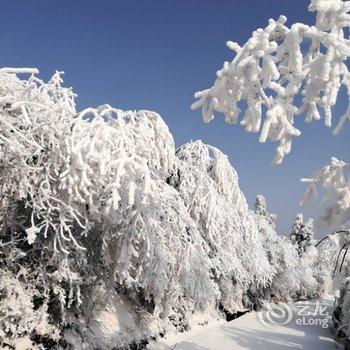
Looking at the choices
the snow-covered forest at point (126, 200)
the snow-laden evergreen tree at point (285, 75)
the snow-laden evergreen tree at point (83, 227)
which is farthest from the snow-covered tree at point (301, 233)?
the snow-laden evergreen tree at point (285, 75)

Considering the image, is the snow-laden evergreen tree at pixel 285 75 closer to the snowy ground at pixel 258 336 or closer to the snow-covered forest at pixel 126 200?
the snow-covered forest at pixel 126 200

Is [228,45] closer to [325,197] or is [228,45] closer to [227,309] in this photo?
[325,197]

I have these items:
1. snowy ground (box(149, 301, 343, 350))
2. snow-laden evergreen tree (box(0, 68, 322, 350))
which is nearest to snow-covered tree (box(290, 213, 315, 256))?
snowy ground (box(149, 301, 343, 350))

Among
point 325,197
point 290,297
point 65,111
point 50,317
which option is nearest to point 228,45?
point 325,197

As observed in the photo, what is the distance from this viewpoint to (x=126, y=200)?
11.7 m

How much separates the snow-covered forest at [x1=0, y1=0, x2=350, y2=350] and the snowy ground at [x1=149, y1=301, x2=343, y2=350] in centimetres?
74

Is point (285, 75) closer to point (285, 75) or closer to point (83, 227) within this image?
point (285, 75)

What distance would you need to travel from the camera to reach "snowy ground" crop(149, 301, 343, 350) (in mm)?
16938

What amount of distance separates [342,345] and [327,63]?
17.9m

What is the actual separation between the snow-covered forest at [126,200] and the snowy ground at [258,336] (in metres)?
0.74

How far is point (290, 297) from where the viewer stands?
118 feet

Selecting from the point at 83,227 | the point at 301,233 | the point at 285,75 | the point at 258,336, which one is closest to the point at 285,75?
the point at 285,75

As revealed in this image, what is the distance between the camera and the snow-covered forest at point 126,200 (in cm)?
523

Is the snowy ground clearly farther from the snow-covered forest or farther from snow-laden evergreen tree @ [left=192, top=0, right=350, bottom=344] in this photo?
snow-laden evergreen tree @ [left=192, top=0, right=350, bottom=344]
